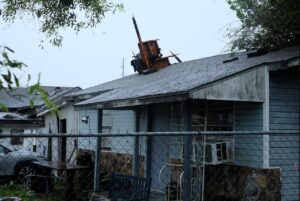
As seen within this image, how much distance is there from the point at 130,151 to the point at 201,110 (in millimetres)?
4185

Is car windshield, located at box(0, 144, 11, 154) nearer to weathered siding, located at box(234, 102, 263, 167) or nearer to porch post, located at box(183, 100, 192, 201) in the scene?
porch post, located at box(183, 100, 192, 201)

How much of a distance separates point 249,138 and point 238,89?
129 cm

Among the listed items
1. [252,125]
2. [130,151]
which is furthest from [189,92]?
[130,151]

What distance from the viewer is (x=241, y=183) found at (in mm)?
10148

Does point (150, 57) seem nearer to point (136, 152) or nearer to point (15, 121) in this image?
point (136, 152)

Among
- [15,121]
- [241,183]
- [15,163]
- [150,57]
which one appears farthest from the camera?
[15,121]

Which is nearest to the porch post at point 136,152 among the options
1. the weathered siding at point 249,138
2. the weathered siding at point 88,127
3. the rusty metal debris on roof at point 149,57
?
the weathered siding at point 249,138

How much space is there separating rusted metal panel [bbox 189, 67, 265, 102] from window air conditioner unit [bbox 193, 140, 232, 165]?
1259 mm

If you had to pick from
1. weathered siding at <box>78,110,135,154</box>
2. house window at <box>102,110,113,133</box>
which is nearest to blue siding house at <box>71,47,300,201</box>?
weathered siding at <box>78,110,135,154</box>

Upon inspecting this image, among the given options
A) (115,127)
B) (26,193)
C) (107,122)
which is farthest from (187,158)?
(107,122)

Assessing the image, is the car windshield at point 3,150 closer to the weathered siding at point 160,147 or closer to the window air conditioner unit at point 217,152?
the weathered siding at point 160,147

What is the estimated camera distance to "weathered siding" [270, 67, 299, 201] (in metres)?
9.96

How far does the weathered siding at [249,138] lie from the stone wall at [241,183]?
0.20 metres

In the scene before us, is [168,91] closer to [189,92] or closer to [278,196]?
[189,92]
